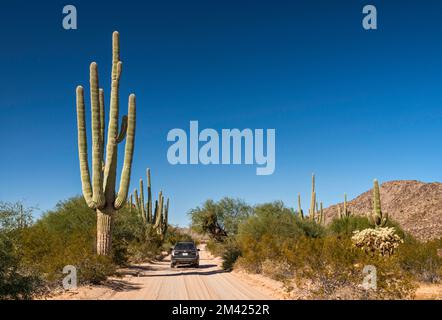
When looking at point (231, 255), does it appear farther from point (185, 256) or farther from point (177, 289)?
point (177, 289)

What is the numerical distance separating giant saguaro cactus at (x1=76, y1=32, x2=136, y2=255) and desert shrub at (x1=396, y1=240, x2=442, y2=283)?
469 inches

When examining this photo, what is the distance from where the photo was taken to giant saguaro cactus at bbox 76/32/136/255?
18016mm

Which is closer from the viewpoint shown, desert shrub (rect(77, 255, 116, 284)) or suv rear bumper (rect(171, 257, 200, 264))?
desert shrub (rect(77, 255, 116, 284))

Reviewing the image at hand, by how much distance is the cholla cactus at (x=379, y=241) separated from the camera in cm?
2009

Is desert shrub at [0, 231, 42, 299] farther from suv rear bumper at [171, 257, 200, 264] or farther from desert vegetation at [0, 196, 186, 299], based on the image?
suv rear bumper at [171, 257, 200, 264]

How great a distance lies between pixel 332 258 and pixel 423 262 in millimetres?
7052

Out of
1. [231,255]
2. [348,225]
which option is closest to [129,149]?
[231,255]

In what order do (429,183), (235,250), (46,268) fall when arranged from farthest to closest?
(429,183) < (235,250) < (46,268)

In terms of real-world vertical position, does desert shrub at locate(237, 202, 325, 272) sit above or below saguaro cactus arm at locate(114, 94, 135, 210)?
below

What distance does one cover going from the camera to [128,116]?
63.9ft

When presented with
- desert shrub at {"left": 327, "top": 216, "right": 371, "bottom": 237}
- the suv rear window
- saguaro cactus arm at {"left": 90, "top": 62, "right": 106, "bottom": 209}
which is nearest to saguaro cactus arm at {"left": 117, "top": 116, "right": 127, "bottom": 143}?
saguaro cactus arm at {"left": 90, "top": 62, "right": 106, "bottom": 209}
